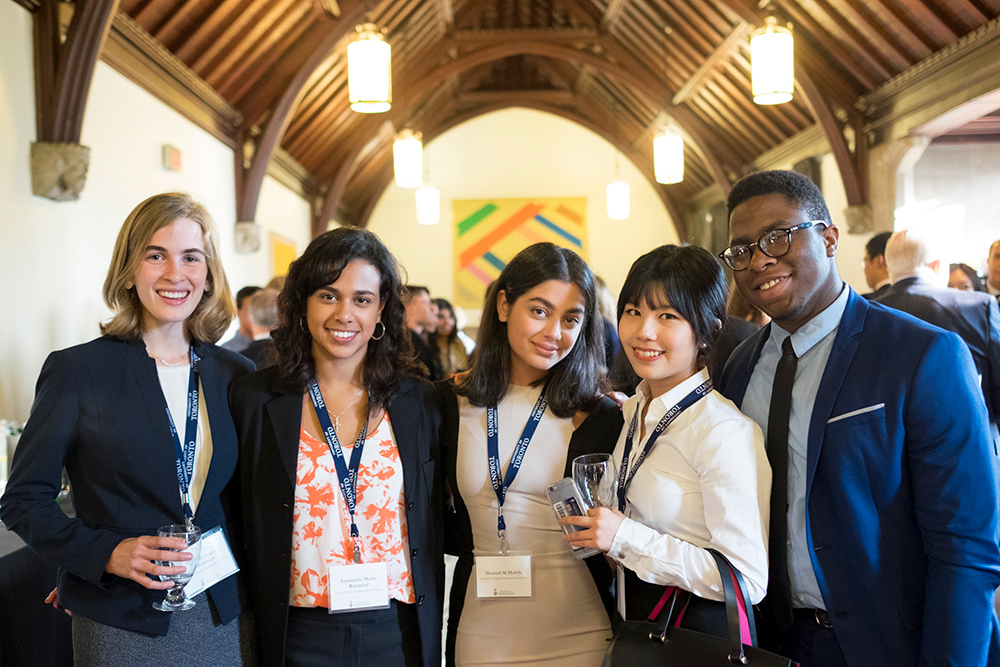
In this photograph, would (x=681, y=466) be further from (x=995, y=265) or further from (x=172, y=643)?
(x=995, y=265)

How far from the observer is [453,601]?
187cm

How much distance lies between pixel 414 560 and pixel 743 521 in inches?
28.0

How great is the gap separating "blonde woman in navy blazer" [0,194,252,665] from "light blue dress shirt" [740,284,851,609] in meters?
1.16

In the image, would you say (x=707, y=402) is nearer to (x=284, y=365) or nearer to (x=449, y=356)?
(x=284, y=365)

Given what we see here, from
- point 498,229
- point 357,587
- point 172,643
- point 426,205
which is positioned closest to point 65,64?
point 172,643

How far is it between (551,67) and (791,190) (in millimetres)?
11953

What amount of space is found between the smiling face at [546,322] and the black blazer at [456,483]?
0.59 ft

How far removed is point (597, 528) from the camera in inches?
57.9

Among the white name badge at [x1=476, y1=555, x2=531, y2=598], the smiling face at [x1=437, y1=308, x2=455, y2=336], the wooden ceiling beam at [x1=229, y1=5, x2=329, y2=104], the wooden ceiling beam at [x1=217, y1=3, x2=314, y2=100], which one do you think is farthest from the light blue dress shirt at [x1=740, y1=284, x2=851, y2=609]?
the wooden ceiling beam at [x1=229, y1=5, x2=329, y2=104]

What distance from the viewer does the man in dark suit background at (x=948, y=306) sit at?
343cm

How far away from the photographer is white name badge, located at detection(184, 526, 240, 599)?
1.61 metres

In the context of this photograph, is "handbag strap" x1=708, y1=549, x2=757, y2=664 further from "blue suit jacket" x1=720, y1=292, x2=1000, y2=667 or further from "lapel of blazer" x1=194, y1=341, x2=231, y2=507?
"lapel of blazer" x1=194, y1=341, x2=231, y2=507

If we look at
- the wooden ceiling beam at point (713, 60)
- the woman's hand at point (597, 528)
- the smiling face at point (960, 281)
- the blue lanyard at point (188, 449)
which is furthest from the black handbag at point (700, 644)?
the wooden ceiling beam at point (713, 60)

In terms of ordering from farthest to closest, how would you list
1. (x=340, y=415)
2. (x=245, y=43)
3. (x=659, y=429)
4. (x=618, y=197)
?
(x=618, y=197) < (x=245, y=43) < (x=340, y=415) < (x=659, y=429)
